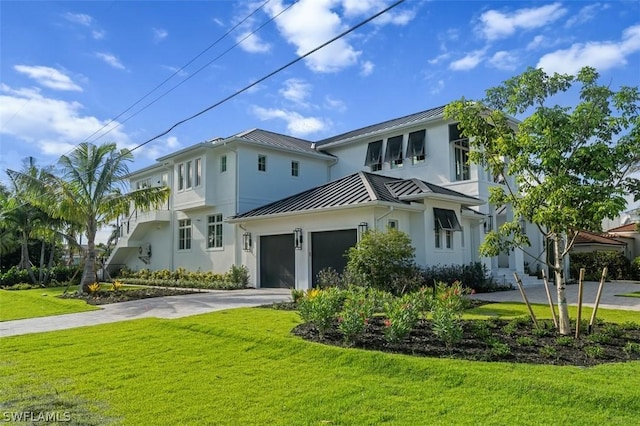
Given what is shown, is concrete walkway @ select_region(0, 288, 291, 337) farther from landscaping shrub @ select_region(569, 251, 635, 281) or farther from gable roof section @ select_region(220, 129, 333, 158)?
landscaping shrub @ select_region(569, 251, 635, 281)

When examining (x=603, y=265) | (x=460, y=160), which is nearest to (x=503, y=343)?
(x=460, y=160)

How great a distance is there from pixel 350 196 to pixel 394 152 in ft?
21.0

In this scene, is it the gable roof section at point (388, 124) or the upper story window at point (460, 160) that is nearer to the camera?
the upper story window at point (460, 160)

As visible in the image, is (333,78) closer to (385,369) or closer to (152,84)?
(152,84)

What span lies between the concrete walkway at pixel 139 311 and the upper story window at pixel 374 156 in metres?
9.71

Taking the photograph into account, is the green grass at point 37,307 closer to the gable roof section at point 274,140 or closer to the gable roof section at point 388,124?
the gable roof section at point 274,140

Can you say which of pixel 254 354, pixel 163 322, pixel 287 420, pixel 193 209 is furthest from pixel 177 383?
pixel 193 209

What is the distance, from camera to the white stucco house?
58.2 ft

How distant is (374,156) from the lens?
23719mm

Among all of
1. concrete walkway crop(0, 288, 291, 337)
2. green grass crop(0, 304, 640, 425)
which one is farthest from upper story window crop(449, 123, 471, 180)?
green grass crop(0, 304, 640, 425)

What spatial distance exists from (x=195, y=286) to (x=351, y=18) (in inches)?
666

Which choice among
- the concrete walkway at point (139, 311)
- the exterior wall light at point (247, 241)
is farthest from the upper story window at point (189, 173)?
the concrete walkway at point (139, 311)

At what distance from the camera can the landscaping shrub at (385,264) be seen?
44.4ft

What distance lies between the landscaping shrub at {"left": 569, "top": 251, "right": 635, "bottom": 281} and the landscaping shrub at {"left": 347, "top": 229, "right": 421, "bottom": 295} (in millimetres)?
15998
